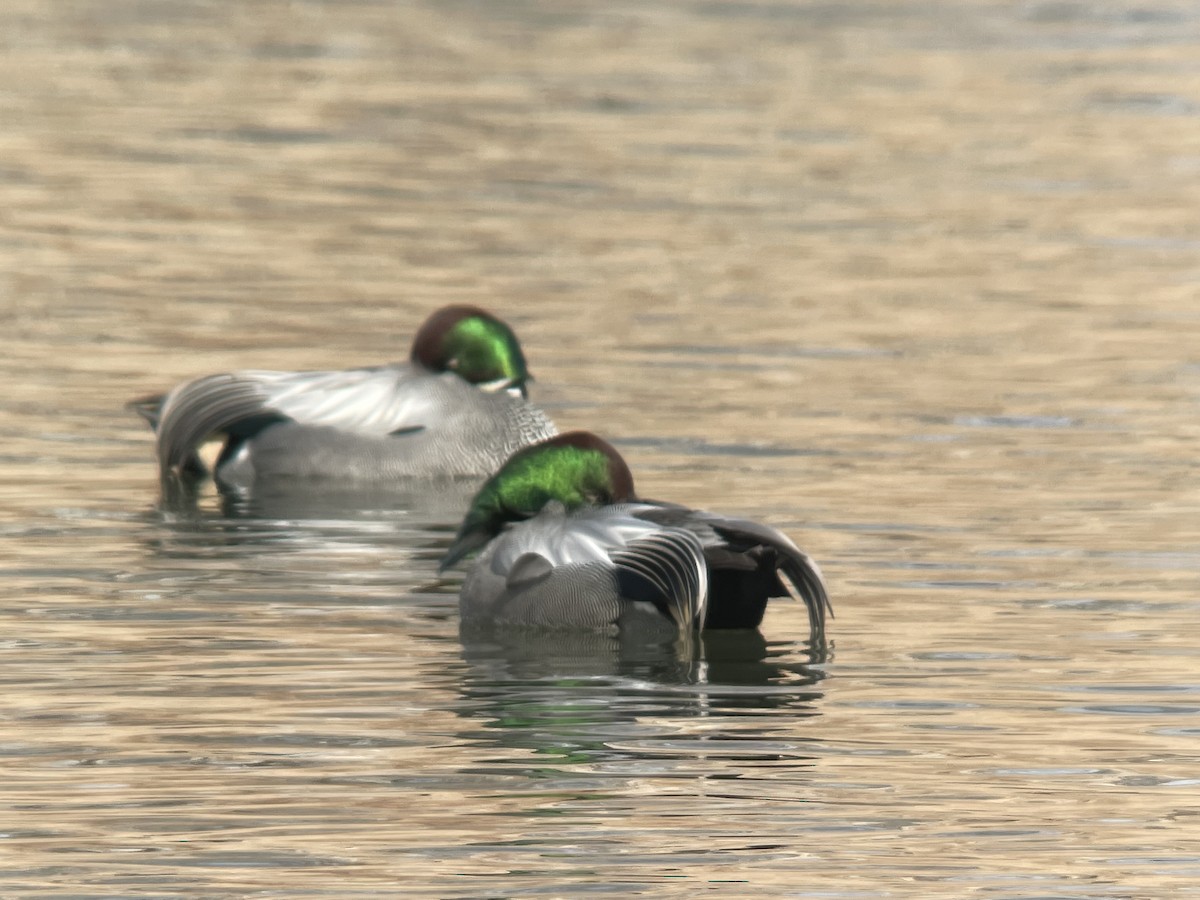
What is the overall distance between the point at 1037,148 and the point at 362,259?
7453 millimetres

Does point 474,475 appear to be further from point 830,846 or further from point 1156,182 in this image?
point 1156,182

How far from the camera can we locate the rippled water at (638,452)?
7.53 metres

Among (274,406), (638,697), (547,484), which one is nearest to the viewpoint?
(638,697)

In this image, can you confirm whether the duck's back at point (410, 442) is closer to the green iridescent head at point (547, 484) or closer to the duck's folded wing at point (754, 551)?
the green iridescent head at point (547, 484)

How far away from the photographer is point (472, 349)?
13391mm

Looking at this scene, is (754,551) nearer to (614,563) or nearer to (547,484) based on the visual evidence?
(614,563)

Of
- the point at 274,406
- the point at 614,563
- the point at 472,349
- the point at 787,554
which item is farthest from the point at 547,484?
the point at 472,349

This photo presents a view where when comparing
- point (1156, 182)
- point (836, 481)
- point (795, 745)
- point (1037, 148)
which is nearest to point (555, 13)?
point (1037, 148)

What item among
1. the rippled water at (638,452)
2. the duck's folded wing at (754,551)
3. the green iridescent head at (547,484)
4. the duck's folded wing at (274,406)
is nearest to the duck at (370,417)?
the duck's folded wing at (274,406)

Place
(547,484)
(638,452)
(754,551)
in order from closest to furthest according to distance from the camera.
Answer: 1. (754,551)
2. (547,484)
3. (638,452)

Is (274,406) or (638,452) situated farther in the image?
(638,452)

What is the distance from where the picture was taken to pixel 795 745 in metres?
8.38

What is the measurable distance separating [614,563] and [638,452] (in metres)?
3.50

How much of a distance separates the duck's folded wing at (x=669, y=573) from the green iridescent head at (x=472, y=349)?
374cm
